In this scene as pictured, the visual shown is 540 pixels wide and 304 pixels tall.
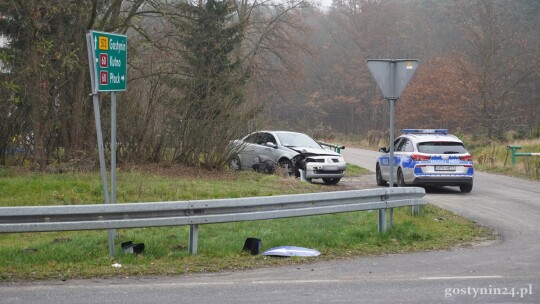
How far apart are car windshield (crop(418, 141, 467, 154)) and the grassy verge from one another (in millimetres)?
4794

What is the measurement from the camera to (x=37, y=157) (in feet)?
61.6

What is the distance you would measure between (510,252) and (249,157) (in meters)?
13.5

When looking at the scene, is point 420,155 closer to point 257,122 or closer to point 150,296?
point 257,122

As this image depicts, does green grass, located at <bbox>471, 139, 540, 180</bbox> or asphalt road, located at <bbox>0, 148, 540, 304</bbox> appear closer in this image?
asphalt road, located at <bbox>0, 148, 540, 304</bbox>

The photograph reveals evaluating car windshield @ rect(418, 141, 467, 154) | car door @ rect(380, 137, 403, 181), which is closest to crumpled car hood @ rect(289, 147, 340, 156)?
car door @ rect(380, 137, 403, 181)

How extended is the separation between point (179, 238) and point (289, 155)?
1151 cm

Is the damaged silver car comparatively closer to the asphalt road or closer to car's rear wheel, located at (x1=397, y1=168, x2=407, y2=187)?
car's rear wheel, located at (x1=397, y1=168, x2=407, y2=187)

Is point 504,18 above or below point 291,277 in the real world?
above

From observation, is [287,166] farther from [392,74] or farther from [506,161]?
[506,161]

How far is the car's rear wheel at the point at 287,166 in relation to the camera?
21.4m

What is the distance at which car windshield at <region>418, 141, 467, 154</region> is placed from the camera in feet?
61.3

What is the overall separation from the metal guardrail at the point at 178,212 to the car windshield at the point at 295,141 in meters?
11.7

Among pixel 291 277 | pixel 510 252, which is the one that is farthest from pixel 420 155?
pixel 291 277

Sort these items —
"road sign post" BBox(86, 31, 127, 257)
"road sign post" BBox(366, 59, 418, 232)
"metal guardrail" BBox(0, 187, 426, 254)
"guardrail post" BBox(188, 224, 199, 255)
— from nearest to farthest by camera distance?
"metal guardrail" BBox(0, 187, 426, 254) < "road sign post" BBox(86, 31, 127, 257) < "guardrail post" BBox(188, 224, 199, 255) < "road sign post" BBox(366, 59, 418, 232)
